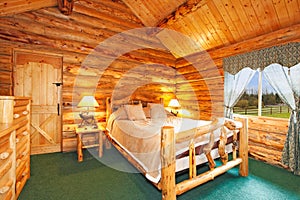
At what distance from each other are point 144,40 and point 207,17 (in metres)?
1.81

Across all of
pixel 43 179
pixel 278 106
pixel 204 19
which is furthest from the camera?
pixel 204 19

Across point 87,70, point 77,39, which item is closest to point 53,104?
point 87,70

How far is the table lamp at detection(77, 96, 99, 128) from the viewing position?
3147mm

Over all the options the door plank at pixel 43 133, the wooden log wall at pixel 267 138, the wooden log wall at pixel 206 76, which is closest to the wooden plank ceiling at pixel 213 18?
the wooden log wall at pixel 206 76

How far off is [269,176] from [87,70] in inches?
157

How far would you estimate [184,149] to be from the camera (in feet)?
5.68

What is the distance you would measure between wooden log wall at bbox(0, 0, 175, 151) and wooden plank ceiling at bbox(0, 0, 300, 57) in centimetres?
26

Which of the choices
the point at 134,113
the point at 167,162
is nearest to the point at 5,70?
the point at 134,113

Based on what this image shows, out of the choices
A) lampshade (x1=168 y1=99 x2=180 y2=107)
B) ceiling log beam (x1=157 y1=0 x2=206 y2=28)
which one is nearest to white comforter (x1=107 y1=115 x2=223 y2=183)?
lampshade (x1=168 y1=99 x2=180 y2=107)

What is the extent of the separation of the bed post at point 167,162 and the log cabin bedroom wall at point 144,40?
8.34 feet

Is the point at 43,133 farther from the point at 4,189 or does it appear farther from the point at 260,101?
the point at 260,101

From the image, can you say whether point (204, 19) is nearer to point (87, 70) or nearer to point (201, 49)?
point (201, 49)

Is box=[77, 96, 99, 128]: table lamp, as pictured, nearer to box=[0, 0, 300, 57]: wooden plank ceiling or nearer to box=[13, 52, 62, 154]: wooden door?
box=[13, 52, 62, 154]: wooden door

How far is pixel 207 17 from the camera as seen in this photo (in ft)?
10.5
